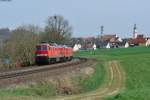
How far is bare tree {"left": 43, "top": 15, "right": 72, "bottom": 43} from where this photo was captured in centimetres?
13739

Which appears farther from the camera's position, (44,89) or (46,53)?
(46,53)

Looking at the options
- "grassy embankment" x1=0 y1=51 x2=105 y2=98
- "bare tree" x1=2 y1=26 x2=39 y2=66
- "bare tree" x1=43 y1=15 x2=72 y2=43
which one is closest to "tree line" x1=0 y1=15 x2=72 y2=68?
"bare tree" x1=2 y1=26 x2=39 y2=66

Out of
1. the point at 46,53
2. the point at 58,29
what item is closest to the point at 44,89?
the point at 46,53

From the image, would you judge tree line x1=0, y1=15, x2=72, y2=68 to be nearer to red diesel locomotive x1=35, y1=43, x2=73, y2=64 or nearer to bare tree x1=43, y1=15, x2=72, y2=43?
red diesel locomotive x1=35, y1=43, x2=73, y2=64

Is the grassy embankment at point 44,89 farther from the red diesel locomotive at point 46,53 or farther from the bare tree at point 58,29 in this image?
the bare tree at point 58,29

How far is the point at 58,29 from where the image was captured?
483 ft

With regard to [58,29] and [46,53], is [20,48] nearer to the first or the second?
[46,53]

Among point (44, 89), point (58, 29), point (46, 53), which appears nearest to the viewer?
point (44, 89)

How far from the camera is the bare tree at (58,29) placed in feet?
451

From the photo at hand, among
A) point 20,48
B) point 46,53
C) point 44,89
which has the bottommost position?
point 44,89

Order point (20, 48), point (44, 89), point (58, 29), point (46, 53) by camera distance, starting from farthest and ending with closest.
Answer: point (58, 29) < point (20, 48) < point (46, 53) < point (44, 89)

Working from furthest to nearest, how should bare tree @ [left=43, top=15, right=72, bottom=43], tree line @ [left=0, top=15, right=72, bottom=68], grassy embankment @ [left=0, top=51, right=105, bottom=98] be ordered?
bare tree @ [left=43, top=15, right=72, bottom=43] → tree line @ [left=0, top=15, right=72, bottom=68] → grassy embankment @ [left=0, top=51, right=105, bottom=98]

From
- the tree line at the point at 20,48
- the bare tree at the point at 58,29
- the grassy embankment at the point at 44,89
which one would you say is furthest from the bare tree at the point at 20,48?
the bare tree at the point at 58,29

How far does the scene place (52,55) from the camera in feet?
213
